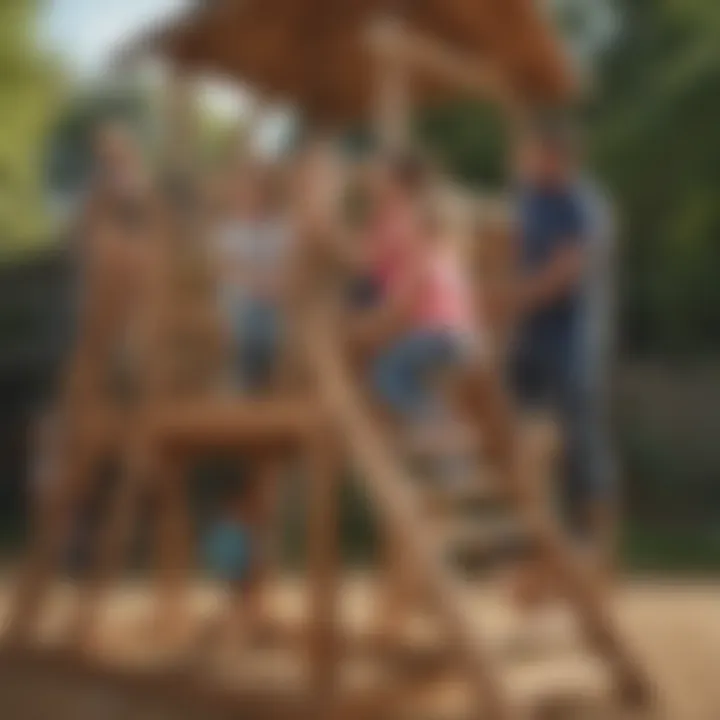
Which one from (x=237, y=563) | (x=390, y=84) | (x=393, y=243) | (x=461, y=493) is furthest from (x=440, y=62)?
(x=237, y=563)

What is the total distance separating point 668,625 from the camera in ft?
6.29

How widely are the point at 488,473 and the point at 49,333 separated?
1.30m

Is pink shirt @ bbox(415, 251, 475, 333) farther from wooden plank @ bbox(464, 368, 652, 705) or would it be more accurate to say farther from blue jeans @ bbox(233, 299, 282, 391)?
blue jeans @ bbox(233, 299, 282, 391)

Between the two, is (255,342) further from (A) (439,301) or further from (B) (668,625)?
(B) (668,625)

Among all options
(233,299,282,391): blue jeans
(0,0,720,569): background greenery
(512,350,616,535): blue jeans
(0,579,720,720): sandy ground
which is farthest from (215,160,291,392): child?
(0,0,720,569): background greenery

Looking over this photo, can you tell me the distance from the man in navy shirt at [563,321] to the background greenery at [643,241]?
627 mm

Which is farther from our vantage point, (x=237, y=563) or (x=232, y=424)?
(x=237, y=563)

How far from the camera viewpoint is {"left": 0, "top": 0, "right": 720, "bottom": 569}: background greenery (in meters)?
2.34

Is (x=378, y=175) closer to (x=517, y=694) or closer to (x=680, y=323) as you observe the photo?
(x=517, y=694)

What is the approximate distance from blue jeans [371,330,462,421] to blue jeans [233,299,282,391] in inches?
6.4

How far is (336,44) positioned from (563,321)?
15.6 inches

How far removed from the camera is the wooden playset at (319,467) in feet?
4.07

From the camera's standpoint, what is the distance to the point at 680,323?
8.12 feet

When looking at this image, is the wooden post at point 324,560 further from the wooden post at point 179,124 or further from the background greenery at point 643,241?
the background greenery at point 643,241
